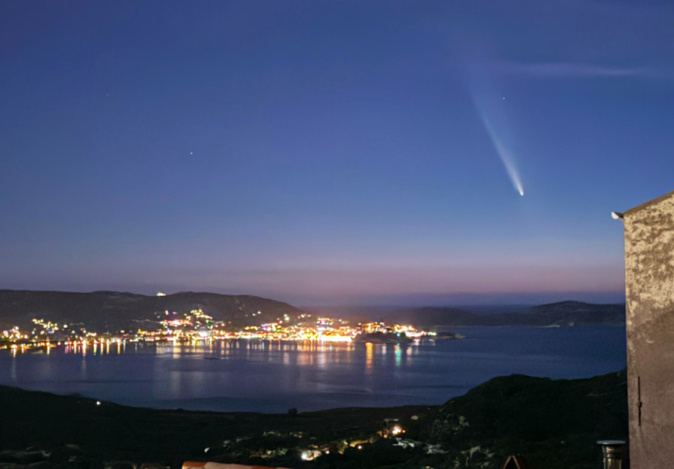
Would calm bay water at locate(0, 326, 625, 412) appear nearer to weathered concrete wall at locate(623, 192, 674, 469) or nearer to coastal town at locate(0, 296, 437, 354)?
coastal town at locate(0, 296, 437, 354)

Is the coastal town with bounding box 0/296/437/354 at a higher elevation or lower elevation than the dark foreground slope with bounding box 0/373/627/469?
lower

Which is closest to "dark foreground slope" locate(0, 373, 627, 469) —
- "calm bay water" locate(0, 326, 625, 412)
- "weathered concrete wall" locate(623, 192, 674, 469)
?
"weathered concrete wall" locate(623, 192, 674, 469)

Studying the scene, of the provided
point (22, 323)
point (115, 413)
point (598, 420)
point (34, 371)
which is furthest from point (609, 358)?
point (22, 323)

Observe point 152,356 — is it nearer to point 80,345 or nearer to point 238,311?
point 80,345

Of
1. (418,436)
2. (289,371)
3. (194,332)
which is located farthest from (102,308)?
(418,436)

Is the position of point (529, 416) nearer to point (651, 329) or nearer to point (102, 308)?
point (651, 329)

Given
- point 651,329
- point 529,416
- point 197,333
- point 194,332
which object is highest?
point 651,329
